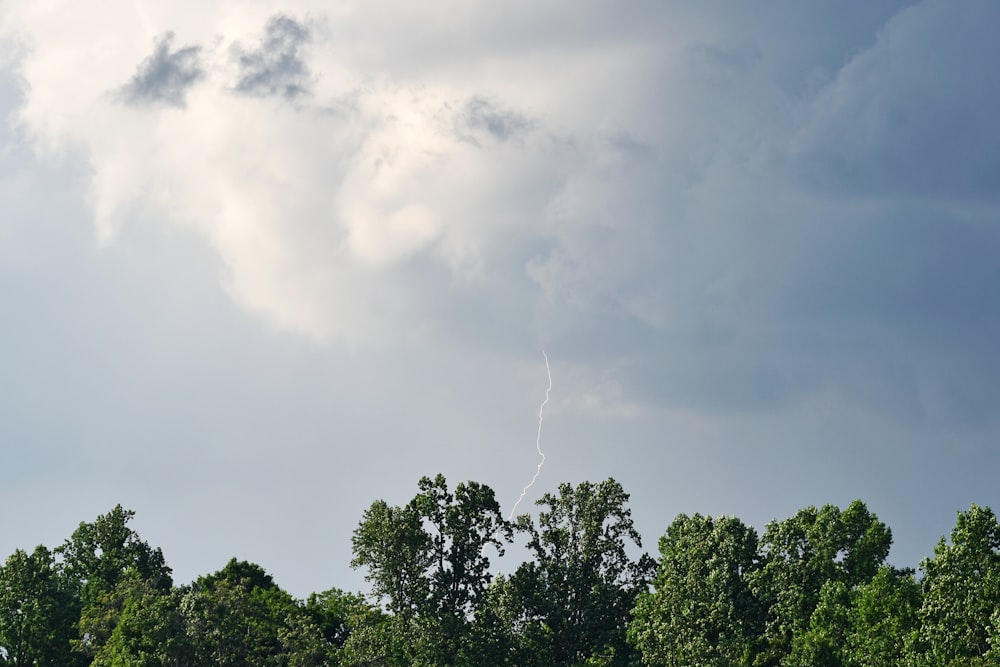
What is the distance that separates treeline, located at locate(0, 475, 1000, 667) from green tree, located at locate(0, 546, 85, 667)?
154 millimetres

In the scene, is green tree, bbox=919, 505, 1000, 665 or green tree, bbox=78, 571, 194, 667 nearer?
green tree, bbox=919, 505, 1000, 665

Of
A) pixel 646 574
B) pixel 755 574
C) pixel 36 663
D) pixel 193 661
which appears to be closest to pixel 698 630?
pixel 755 574

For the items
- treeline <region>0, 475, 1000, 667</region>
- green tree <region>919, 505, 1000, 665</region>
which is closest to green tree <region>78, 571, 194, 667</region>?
treeline <region>0, 475, 1000, 667</region>

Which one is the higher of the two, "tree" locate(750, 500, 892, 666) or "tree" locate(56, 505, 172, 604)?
"tree" locate(56, 505, 172, 604)

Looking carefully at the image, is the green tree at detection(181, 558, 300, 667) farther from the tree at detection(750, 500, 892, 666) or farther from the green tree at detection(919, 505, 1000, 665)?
the green tree at detection(919, 505, 1000, 665)

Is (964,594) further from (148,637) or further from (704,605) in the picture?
(148,637)

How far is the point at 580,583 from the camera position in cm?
10806

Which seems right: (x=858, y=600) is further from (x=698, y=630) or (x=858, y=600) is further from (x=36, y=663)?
(x=36, y=663)

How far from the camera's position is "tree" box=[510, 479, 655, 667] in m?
107

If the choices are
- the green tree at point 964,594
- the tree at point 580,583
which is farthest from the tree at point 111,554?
the green tree at point 964,594

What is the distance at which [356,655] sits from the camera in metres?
102

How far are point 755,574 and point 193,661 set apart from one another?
40940mm

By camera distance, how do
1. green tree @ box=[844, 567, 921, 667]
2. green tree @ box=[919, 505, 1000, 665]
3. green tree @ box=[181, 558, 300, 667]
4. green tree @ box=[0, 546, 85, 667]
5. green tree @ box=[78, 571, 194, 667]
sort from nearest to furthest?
green tree @ box=[919, 505, 1000, 665] < green tree @ box=[844, 567, 921, 667] < green tree @ box=[78, 571, 194, 667] < green tree @ box=[181, 558, 300, 667] < green tree @ box=[0, 546, 85, 667]

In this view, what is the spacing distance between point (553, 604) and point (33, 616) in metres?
43.6
